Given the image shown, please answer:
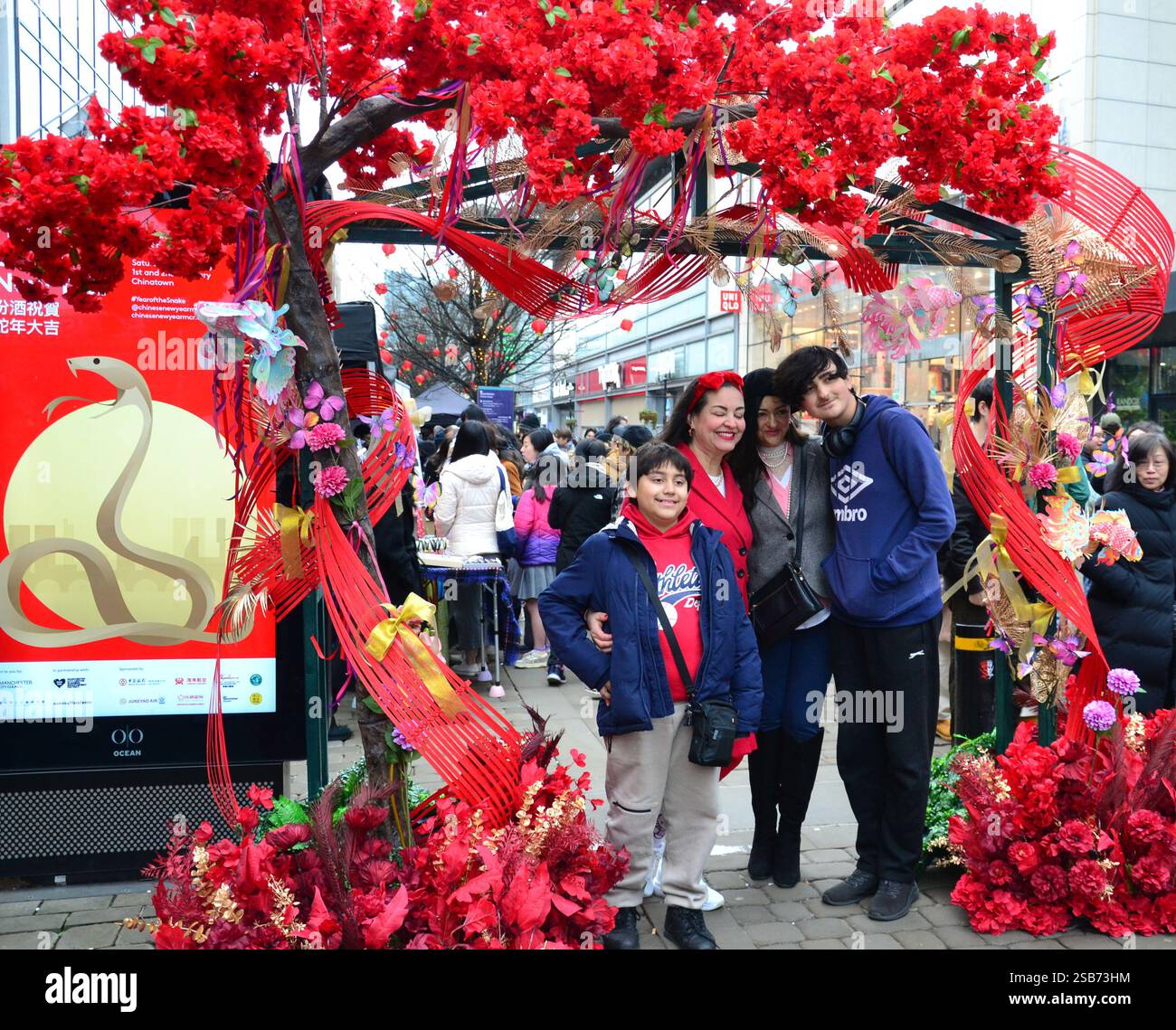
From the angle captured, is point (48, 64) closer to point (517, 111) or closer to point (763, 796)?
point (517, 111)

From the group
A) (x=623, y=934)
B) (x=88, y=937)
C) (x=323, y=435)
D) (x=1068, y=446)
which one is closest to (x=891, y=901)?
(x=623, y=934)

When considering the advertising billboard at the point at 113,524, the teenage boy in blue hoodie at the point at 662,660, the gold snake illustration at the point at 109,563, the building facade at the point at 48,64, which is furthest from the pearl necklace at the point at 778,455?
the building facade at the point at 48,64

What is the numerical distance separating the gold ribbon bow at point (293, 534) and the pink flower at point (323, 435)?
0.27 metres

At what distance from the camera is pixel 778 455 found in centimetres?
399

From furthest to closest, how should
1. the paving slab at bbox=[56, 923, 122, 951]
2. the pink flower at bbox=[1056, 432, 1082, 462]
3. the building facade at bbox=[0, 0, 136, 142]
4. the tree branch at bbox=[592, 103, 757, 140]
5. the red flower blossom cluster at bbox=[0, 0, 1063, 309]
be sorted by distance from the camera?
Answer: the building facade at bbox=[0, 0, 136, 142]
the pink flower at bbox=[1056, 432, 1082, 462]
the paving slab at bbox=[56, 923, 122, 951]
the tree branch at bbox=[592, 103, 757, 140]
the red flower blossom cluster at bbox=[0, 0, 1063, 309]

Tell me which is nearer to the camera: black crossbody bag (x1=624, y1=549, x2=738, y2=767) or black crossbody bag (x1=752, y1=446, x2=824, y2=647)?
black crossbody bag (x1=624, y1=549, x2=738, y2=767)

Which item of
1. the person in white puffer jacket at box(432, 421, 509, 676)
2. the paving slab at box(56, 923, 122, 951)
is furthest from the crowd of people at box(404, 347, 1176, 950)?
the person in white puffer jacket at box(432, 421, 509, 676)

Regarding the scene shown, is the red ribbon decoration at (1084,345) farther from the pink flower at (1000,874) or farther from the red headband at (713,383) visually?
the red headband at (713,383)

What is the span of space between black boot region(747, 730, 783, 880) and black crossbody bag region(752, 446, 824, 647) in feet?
1.37

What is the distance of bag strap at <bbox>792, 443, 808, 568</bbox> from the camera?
154 inches

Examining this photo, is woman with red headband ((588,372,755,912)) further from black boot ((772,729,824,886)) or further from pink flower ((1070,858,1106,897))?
pink flower ((1070,858,1106,897))

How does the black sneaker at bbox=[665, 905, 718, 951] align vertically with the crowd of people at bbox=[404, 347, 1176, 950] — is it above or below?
below

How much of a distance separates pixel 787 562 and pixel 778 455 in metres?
0.42

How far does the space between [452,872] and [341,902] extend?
0.32 m
